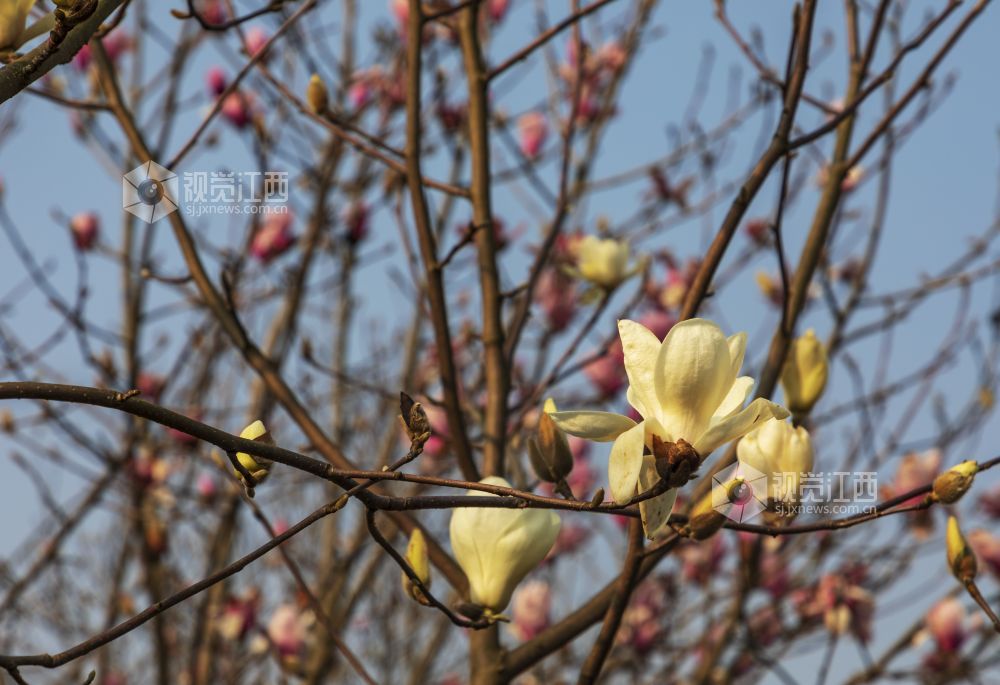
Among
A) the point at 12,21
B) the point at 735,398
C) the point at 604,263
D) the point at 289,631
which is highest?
the point at 289,631

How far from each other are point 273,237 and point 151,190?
1417 mm

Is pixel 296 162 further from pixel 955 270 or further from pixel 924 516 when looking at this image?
pixel 924 516

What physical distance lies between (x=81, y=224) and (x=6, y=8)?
2.22m

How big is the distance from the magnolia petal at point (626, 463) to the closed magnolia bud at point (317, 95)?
2.99ft

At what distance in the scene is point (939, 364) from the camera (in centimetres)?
256

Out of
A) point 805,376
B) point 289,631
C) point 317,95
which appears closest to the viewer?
point 805,376

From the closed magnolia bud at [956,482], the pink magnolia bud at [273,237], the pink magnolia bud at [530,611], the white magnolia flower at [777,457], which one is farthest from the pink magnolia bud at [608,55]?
the closed magnolia bud at [956,482]

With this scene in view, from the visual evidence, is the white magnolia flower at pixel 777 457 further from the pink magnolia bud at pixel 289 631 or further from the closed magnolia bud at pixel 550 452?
the pink magnolia bud at pixel 289 631

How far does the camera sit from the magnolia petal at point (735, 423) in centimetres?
81

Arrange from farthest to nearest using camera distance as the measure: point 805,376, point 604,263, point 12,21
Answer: point 604,263, point 805,376, point 12,21

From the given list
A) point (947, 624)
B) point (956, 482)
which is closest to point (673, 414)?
point (956, 482)

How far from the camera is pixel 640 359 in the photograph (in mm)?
855

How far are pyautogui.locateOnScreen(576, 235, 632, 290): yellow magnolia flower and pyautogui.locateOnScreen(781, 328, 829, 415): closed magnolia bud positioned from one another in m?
0.76

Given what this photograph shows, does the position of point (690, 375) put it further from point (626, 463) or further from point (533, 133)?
point (533, 133)
